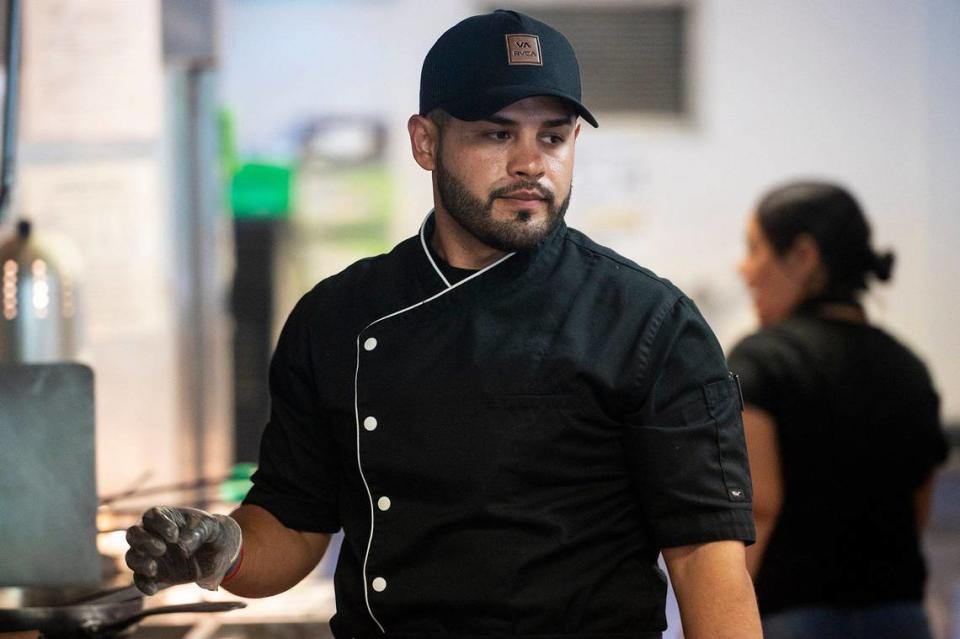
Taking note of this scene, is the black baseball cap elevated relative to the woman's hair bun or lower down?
elevated

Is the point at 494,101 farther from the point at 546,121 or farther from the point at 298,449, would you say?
the point at 298,449

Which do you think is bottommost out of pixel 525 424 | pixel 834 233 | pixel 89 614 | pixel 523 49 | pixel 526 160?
pixel 89 614

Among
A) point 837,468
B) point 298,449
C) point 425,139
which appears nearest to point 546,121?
point 425,139

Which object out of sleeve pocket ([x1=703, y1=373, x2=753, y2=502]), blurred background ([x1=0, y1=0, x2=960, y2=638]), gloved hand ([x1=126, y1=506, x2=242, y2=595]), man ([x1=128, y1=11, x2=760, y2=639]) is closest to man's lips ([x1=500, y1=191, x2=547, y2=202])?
man ([x1=128, y1=11, x2=760, y2=639])

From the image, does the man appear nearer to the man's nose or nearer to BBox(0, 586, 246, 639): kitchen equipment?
the man's nose

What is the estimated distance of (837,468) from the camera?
2.09m

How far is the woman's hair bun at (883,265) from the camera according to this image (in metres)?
2.25

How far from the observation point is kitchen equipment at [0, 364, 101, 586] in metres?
1.58

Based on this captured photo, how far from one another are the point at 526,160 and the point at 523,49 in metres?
0.12

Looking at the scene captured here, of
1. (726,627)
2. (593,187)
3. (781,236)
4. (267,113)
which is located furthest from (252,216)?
(726,627)

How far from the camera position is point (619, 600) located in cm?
138

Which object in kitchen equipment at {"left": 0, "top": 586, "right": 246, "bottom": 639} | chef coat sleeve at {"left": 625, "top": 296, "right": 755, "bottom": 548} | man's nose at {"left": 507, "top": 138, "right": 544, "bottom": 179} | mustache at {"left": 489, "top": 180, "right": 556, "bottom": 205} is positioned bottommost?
kitchen equipment at {"left": 0, "top": 586, "right": 246, "bottom": 639}

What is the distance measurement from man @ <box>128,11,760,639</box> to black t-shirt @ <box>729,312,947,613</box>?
0.73 meters

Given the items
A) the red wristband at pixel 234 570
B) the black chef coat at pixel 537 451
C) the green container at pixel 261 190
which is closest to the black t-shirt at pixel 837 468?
the black chef coat at pixel 537 451
